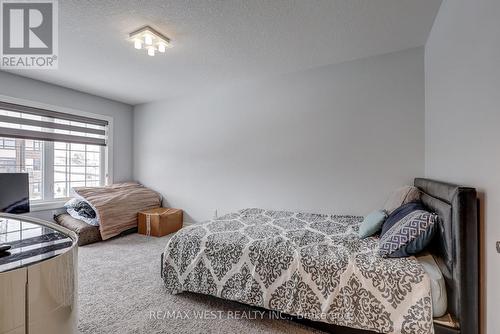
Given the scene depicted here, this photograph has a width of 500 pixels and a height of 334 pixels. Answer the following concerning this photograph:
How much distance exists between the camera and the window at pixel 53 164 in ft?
11.1

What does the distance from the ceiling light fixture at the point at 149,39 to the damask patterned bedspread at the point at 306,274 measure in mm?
1895

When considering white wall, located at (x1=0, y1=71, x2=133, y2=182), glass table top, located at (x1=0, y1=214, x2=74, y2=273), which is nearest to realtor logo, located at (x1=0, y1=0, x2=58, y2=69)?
white wall, located at (x1=0, y1=71, x2=133, y2=182)

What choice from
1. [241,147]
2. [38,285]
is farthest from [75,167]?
[38,285]

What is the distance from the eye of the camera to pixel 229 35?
238cm

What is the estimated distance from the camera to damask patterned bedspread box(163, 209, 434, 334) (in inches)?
55.9

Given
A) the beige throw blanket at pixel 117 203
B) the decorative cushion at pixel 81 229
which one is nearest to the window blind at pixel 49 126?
the beige throw blanket at pixel 117 203

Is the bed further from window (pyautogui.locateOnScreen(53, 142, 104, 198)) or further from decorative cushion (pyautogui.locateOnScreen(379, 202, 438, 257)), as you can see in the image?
window (pyautogui.locateOnScreen(53, 142, 104, 198))

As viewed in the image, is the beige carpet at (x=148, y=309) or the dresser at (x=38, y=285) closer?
the dresser at (x=38, y=285)

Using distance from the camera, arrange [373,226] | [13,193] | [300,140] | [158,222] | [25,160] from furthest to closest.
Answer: [158,222], [25,160], [300,140], [13,193], [373,226]

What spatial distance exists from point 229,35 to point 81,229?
330 centimetres

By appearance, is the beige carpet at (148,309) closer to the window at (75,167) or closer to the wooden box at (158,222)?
the wooden box at (158,222)

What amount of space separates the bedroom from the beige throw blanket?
0.09 feet

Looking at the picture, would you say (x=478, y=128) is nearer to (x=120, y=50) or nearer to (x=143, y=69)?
(x=120, y=50)

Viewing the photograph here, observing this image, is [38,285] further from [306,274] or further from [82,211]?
[82,211]
